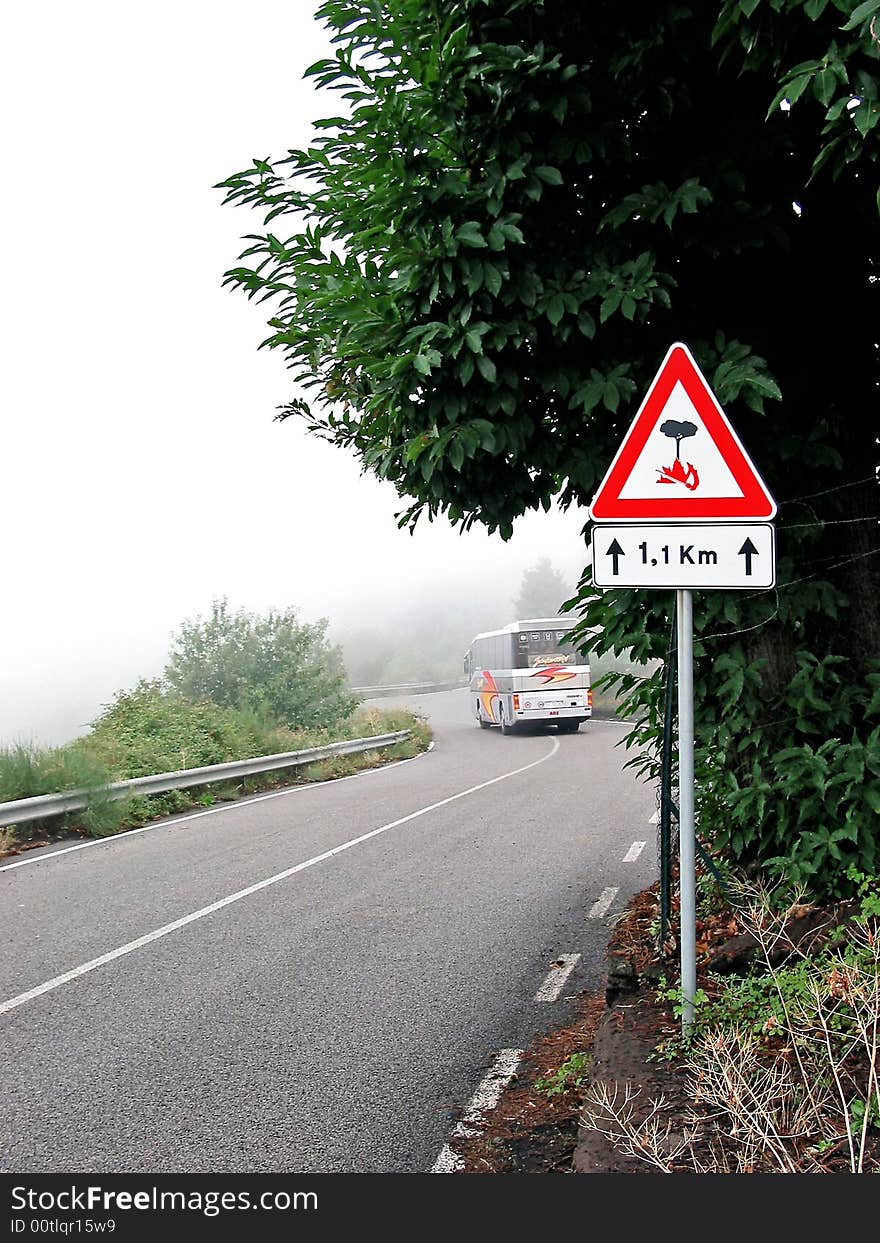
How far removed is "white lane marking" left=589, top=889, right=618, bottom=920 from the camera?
831 cm

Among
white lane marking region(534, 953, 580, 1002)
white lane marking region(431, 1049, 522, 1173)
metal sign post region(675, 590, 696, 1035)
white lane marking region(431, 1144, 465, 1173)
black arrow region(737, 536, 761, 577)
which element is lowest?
white lane marking region(534, 953, 580, 1002)

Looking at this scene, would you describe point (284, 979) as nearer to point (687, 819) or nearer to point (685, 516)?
point (687, 819)

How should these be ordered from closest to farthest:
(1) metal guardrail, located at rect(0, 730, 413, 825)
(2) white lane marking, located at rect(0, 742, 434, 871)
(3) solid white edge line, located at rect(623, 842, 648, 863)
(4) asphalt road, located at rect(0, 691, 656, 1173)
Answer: (4) asphalt road, located at rect(0, 691, 656, 1173) < (3) solid white edge line, located at rect(623, 842, 648, 863) < (2) white lane marking, located at rect(0, 742, 434, 871) < (1) metal guardrail, located at rect(0, 730, 413, 825)

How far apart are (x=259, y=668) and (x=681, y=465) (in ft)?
82.5

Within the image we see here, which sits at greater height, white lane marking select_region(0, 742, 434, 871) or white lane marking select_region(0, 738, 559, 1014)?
white lane marking select_region(0, 738, 559, 1014)

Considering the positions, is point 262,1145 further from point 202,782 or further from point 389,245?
point 202,782

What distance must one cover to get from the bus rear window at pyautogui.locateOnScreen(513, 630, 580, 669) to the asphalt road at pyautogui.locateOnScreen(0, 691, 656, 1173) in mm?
19635

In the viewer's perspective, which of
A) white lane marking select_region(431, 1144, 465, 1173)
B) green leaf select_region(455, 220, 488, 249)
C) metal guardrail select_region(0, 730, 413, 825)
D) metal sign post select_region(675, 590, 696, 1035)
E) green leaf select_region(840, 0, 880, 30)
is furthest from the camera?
metal guardrail select_region(0, 730, 413, 825)

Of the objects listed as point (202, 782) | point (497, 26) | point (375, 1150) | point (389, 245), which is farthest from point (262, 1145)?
point (202, 782)

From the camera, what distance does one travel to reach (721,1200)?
3227 millimetres

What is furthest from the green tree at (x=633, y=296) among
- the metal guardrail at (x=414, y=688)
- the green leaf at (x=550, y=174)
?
the metal guardrail at (x=414, y=688)

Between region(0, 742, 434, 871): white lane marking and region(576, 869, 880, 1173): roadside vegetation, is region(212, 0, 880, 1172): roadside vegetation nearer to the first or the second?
region(576, 869, 880, 1173): roadside vegetation

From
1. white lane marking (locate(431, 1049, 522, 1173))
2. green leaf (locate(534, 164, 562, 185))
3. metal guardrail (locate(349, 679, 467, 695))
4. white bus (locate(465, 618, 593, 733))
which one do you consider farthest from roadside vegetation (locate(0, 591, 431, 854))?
metal guardrail (locate(349, 679, 467, 695))

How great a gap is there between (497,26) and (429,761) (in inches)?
847
